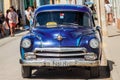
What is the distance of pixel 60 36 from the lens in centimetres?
1131

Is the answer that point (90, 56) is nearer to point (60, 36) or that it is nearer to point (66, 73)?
point (60, 36)

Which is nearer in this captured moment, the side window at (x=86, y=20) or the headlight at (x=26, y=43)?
the headlight at (x=26, y=43)

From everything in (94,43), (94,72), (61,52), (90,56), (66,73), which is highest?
(94,43)

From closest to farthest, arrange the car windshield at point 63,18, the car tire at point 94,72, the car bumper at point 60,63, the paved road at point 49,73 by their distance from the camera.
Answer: the car bumper at point 60,63
the car tire at point 94,72
the paved road at point 49,73
the car windshield at point 63,18

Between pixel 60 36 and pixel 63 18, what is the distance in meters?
1.40

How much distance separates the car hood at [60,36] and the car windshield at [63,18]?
28.3 inches

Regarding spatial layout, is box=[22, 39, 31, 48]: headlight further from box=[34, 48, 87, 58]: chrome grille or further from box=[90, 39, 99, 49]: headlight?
box=[90, 39, 99, 49]: headlight

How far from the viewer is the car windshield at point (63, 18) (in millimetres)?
12586

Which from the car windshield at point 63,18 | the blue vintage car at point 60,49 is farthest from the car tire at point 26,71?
the car windshield at point 63,18

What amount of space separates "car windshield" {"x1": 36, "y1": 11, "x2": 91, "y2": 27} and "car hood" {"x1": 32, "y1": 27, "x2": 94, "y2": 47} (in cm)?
72

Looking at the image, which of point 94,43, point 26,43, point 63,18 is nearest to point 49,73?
point 63,18

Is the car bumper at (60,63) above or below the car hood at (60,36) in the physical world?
below

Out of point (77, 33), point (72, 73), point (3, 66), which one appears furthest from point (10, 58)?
point (77, 33)

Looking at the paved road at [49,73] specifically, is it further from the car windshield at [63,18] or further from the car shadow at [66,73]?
the car windshield at [63,18]
